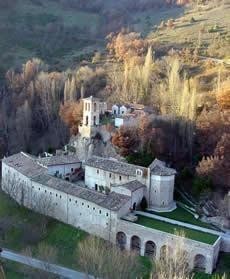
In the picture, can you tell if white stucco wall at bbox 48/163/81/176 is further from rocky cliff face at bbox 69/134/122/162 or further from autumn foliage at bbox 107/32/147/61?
autumn foliage at bbox 107/32/147/61

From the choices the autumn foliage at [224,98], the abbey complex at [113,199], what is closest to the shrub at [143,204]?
the abbey complex at [113,199]

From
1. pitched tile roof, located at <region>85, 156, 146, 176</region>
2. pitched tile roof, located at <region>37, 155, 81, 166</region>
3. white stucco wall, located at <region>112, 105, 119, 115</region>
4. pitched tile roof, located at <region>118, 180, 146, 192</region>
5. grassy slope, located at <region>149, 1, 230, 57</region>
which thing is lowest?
pitched tile roof, located at <region>118, 180, 146, 192</region>

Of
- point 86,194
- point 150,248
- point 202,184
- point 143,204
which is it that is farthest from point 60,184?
point 202,184

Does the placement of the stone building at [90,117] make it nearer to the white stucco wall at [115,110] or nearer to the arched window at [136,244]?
the white stucco wall at [115,110]

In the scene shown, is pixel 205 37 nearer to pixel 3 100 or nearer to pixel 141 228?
pixel 3 100

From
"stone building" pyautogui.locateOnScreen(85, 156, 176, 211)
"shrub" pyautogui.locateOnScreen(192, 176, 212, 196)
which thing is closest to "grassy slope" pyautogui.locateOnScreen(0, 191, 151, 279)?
"stone building" pyautogui.locateOnScreen(85, 156, 176, 211)

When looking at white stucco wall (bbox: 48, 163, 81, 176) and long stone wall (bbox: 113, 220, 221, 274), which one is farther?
white stucco wall (bbox: 48, 163, 81, 176)

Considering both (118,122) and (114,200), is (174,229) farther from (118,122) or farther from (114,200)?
(118,122)
